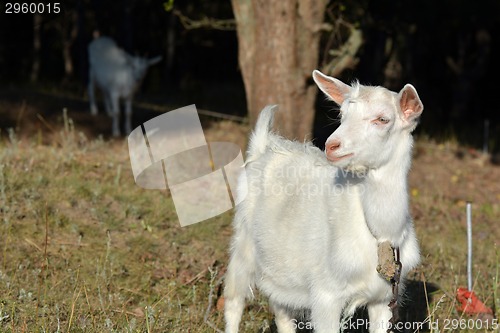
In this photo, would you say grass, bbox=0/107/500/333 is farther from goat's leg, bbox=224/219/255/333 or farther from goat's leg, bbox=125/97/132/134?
goat's leg, bbox=125/97/132/134

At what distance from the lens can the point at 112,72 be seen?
1252 centimetres

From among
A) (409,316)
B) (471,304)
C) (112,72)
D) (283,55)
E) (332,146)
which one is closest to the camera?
(332,146)

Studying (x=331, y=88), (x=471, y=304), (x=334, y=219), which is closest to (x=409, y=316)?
(x=471, y=304)

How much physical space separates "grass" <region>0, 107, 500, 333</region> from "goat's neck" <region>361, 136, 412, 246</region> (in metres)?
0.81

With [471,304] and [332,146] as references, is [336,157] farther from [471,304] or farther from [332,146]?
[471,304]

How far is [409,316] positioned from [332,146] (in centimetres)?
233

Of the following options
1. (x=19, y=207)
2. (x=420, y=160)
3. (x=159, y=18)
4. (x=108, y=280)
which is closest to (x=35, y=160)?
(x=19, y=207)

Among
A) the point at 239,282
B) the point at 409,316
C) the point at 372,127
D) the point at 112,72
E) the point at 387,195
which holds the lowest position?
the point at 112,72

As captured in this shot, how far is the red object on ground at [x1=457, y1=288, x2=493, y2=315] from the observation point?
5398 millimetres

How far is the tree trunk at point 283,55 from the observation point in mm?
8516

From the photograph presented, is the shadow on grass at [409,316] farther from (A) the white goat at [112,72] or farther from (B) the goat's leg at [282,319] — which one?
(A) the white goat at [112,72]

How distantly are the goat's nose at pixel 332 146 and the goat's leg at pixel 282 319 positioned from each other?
1584 millimetres

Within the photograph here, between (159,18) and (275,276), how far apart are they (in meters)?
21.3

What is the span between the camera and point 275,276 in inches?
187
